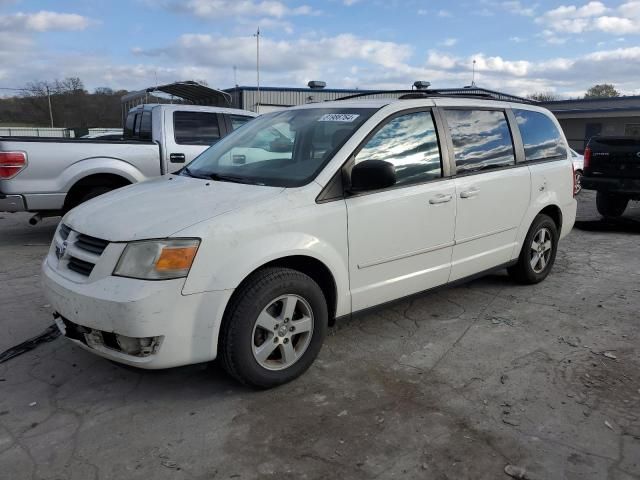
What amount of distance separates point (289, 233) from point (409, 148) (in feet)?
4.26

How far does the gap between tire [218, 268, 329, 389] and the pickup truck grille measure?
0.80m

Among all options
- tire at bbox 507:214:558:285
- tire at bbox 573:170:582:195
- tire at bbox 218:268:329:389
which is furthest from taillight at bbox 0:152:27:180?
tire at bbox 573:170:582:195

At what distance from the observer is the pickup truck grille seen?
3.02 m

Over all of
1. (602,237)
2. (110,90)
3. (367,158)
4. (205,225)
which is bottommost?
(602,237)

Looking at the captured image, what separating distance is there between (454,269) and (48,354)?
3085 mm

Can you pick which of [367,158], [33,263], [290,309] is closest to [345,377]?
[290,309]

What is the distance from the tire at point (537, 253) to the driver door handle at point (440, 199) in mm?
1453

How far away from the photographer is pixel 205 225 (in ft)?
9.60

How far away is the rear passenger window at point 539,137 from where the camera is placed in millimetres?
5055

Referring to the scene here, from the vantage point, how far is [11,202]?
20.7 ft

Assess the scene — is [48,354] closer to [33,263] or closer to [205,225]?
[205,225]

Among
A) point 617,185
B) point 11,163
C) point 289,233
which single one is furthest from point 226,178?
point 617,185

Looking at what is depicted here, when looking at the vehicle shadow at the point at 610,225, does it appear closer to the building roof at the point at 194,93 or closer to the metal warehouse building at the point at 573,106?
the building roof at the point at 194,93

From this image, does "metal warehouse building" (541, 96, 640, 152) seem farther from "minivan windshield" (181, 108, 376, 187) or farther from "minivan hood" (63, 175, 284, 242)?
"minivan hood" (63, 175, 284, 242)
